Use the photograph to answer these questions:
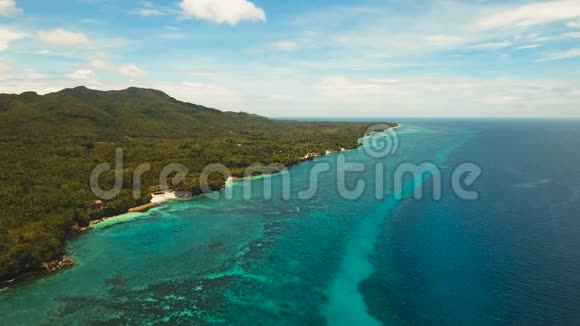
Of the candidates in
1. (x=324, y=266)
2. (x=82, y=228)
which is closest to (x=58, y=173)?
(x=82, y=228)

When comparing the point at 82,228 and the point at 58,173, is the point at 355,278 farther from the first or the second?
the point at 58,173

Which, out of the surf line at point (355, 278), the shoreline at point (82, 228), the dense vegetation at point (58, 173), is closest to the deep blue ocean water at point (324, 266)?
the surf line at point (355, 278)

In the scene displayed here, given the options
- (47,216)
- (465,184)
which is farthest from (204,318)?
→ (465,184)

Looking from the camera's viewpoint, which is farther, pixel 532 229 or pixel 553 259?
pixel 532 229

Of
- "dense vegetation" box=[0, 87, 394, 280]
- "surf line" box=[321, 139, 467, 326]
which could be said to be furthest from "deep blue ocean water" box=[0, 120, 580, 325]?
"dense vegetation" box=[0, 87, 394, 280]

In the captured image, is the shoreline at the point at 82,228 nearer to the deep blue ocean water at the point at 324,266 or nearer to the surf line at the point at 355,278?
the deep blue ocean water at the point at 324,266

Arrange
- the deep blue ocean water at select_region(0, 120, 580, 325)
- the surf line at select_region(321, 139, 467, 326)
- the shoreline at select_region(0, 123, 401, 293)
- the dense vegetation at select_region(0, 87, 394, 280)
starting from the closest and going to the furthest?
the surf line at select_region(321, 139, 467, 326) → the deep blue ocean water at select_region(0, 120, 580, 325) → the shoreline at select_region(0, 123, 401, 293) → the dense vegetation at select_region(0, 87, 394, 280)

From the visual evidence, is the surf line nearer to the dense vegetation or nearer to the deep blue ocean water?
the deep blue ocean water

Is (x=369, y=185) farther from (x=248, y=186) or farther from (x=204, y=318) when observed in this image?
(x=204, y=318)

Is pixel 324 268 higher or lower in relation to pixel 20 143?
lower
